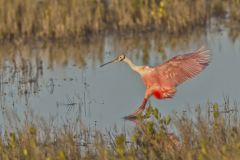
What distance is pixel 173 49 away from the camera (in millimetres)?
14984

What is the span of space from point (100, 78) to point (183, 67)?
3358 millimetres

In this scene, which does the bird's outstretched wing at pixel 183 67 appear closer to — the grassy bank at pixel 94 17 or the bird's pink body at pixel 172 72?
the bird's pink body at pixel 172 72

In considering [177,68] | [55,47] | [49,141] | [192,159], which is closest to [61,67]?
[55,47]

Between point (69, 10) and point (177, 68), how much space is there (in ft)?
21.3

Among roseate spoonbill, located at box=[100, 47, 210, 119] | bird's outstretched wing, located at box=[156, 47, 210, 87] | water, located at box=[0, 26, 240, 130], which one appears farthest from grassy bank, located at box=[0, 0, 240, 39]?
bird's outstretched wing, located at box=[156, 47, 210, 87]

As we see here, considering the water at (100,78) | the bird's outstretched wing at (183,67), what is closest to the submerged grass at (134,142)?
the bird's outstretched wing at (183,67)

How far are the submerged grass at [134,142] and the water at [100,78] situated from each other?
1.43 metres

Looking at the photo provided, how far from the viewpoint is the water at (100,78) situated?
452 inches

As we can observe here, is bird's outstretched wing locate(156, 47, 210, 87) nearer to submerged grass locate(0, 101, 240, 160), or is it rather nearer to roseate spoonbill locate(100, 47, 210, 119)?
roseate spoonbill locate(100, 47, 210, 119)

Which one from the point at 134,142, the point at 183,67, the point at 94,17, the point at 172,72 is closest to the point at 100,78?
the point at 94,17

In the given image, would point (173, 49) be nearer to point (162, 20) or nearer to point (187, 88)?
point (162, 20)

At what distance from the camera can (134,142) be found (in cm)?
862

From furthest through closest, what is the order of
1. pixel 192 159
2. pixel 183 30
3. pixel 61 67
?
pixel 183 30 → pixel 61 67 → pixel 192 159

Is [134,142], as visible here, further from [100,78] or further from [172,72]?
[100,78]
